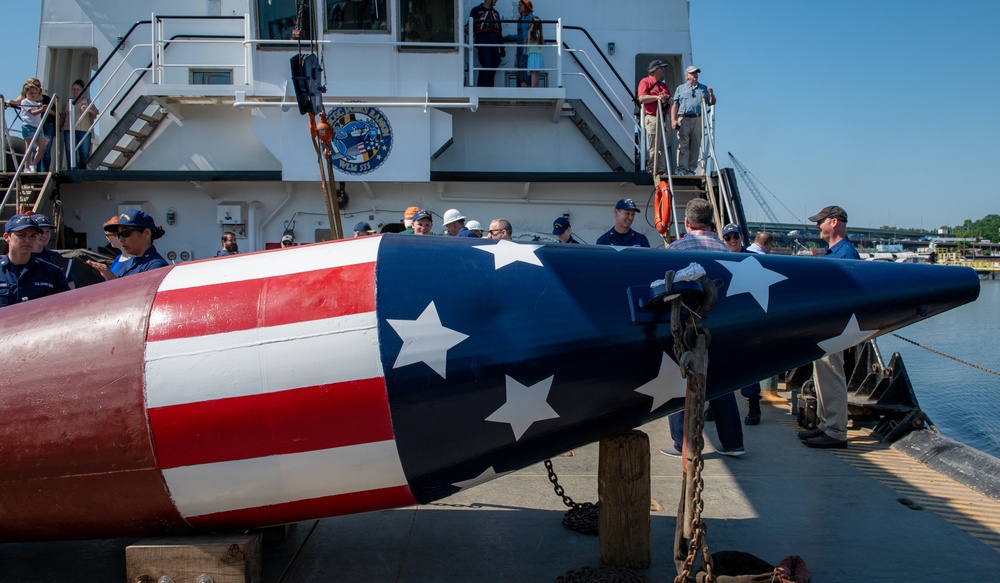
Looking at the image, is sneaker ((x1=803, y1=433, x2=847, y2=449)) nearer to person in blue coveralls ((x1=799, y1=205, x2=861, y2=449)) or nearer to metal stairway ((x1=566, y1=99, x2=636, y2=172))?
person in blue coveralls ((x1=799, y1=205, x2=861, y2=449))

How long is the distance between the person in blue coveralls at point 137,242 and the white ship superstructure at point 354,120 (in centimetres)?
530

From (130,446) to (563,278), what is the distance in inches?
78.7

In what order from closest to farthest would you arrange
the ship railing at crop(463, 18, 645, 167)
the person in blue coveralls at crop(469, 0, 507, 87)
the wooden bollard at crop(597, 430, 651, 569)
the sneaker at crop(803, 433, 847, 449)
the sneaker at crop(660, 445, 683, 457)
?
the wooden bollard at crop(597, 430, 651, 569) → the sneaker at crop(660, 445, 683, 457) → the sneaker at crop(803, 433, 847, 449) → the person in blue coveralls at crop(469, 0, 507, 87) → the ship railing at crop(463, 18, 645, 167)

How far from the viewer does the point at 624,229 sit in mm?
6105

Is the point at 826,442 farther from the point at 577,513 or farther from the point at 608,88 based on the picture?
the point at 608,88

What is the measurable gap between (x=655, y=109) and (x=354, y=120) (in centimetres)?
432

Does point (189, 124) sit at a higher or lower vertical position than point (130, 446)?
higher

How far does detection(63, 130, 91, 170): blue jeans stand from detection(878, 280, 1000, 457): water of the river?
11.6 m

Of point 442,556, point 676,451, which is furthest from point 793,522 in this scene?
point 442,556

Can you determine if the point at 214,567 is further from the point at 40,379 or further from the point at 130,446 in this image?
the point at 40,379

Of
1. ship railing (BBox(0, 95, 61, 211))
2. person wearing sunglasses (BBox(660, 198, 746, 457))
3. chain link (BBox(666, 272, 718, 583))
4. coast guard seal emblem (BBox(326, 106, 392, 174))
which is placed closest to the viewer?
chain link (BBox(666, 272, 718, 583))

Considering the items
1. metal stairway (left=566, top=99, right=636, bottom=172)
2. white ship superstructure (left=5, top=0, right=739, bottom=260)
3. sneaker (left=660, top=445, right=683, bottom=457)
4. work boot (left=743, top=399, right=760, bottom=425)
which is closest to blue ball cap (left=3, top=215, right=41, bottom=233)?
sneaker (left=660, top=445, right=683, bottom=457)

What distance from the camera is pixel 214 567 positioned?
3.11 meters

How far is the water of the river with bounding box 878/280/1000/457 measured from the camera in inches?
476
